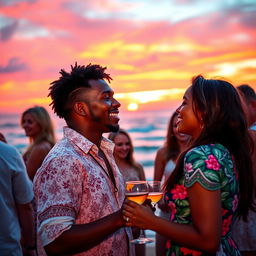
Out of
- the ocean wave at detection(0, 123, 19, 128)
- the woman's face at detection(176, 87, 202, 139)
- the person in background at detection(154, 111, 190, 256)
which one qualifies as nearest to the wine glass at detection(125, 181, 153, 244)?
the woman's face at detection(176, 87, 202, 139)

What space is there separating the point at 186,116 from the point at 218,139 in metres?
0.23

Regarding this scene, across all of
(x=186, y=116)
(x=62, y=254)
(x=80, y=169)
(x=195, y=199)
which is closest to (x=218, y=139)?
(x=186, y=116)

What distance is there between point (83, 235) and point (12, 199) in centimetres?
138

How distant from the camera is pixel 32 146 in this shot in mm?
5762

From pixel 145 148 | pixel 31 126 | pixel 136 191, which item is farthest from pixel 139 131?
pixel 136 191

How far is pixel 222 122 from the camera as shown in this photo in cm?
218

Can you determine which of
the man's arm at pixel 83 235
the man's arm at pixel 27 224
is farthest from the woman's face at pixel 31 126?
the man's arm at pixel 83 235

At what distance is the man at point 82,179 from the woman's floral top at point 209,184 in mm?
333

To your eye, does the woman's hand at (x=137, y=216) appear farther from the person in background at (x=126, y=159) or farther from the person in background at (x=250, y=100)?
the person in background at (x=126, y=159)

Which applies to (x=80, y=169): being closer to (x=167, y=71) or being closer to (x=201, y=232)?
(x=201, y=232)

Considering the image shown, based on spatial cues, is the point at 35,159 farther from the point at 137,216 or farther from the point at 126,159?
the point at 137,216

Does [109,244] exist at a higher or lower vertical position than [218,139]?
lower

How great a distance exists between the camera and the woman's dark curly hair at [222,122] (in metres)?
2.18

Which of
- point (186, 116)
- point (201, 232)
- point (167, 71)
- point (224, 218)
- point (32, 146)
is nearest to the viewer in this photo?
point (201, 232)
